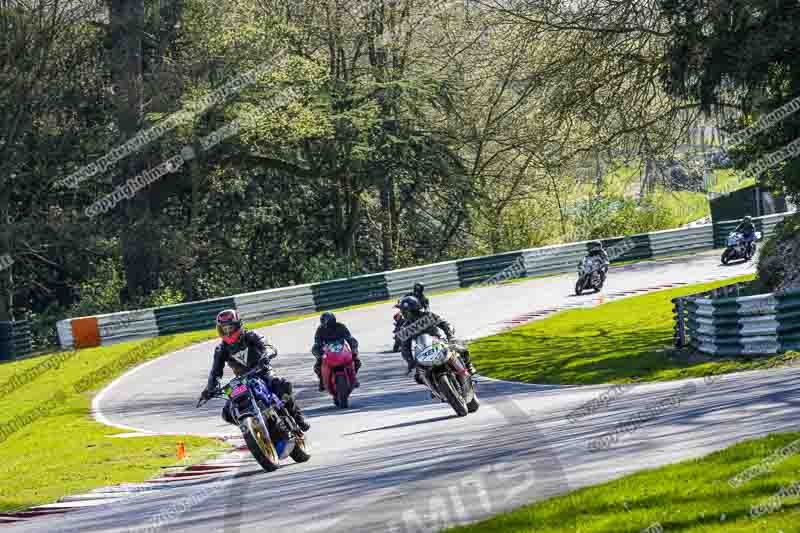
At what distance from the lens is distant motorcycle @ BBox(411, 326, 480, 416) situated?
15.9m

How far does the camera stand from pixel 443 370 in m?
16.1

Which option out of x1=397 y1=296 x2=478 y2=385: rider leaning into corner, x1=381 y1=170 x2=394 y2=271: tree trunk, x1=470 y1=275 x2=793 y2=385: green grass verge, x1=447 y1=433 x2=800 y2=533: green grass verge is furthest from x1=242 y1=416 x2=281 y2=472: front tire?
x1=381 y1=170 x2=394 y2=271: tree trunk

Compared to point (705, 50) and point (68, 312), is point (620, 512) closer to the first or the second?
point (705, 50)

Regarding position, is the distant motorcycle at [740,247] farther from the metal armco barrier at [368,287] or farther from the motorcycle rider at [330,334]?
the motorcycle rider at [330,334]

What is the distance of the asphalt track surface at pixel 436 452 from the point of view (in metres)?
10.1

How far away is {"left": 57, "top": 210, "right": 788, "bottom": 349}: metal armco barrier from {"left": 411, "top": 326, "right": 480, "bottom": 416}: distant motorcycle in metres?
19.3

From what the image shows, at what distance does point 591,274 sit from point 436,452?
74.6ft

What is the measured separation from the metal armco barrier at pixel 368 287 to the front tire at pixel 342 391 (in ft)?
51.0

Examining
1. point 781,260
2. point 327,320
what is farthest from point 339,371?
point 781,260

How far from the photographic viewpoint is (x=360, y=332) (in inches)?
1240

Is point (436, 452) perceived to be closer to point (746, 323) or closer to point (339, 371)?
point (339, 371)

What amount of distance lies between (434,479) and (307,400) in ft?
36.8

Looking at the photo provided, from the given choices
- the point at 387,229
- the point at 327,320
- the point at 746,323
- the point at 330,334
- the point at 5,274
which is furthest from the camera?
the point at 387,229

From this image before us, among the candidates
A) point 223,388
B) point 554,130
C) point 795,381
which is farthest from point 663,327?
point 223,388
